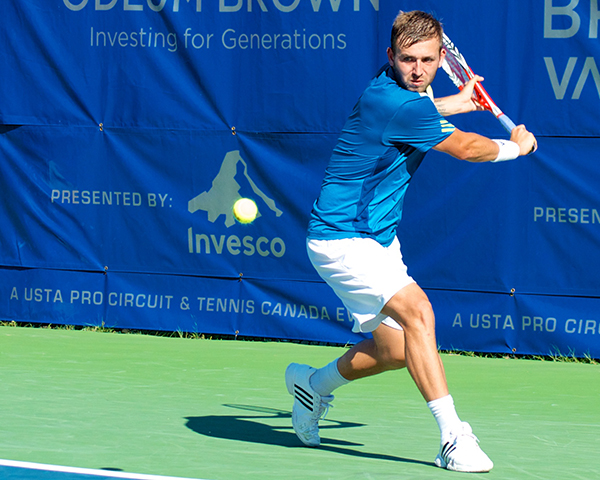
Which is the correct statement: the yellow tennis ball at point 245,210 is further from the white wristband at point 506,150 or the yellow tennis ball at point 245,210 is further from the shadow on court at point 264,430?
the white wristband at point 506,150

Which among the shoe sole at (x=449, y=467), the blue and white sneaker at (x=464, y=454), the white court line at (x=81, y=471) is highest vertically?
the blue and white sneaker at (x=464, y=454)

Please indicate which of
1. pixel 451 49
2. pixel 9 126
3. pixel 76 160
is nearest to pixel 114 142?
pixel 76 160

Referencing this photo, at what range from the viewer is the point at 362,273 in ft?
10.9

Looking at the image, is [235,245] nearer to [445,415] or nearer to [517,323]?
[517,323]

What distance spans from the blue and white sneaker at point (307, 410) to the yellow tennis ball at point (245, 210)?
2.76m

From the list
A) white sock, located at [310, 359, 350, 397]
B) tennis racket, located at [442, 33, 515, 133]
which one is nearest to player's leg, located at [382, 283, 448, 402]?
white sock, located at [310, 359, 350, 397]

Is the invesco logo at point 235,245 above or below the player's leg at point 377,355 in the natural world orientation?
below

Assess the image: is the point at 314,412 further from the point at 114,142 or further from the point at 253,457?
the point at 114,142

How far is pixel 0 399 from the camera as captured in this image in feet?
14.4

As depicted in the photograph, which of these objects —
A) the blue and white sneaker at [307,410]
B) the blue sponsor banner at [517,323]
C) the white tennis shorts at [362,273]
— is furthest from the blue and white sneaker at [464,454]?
the blue sponsor banner at [517,323]

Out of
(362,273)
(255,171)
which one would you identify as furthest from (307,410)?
(255,171)

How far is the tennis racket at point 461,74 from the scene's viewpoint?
3997 millimetres

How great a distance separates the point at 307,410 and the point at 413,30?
4.74 feet

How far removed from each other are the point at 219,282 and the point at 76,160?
4.44 ft
